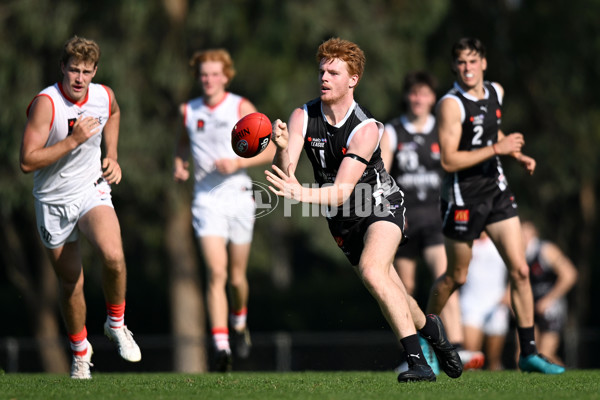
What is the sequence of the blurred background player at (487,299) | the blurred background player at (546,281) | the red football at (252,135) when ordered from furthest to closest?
the blurred background player at (546,281), the blurred background player at (487,299), the red football at (252,135)

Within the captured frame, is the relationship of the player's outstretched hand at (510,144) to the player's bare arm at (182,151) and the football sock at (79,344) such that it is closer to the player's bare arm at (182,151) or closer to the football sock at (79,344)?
the player's bare arm at (182,151)

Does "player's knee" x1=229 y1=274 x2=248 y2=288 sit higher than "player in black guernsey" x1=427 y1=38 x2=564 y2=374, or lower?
lower

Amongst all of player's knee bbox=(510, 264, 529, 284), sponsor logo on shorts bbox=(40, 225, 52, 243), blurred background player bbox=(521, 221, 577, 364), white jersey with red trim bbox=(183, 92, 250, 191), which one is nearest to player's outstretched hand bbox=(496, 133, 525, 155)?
player's knee bbox=(510, 264, 529, 284)

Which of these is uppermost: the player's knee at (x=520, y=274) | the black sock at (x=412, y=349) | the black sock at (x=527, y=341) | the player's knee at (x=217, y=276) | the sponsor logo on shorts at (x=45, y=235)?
the sponsor logo on shorts at (x=45, y=235)

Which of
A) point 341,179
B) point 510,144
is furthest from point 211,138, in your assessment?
point 341,179

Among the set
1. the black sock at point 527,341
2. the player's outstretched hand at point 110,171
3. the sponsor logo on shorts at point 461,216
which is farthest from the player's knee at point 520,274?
the player's outstretched hand at point 110,171

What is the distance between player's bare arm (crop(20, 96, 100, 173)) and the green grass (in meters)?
1.61

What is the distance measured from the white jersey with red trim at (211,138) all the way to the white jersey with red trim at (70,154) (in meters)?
1.84

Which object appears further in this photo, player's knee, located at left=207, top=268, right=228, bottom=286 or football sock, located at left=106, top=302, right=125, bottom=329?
player's knee, located at left=207, top=268, right=228, bottom=286

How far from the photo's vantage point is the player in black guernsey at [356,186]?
6.60 metres

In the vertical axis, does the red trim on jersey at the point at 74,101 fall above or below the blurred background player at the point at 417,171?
above

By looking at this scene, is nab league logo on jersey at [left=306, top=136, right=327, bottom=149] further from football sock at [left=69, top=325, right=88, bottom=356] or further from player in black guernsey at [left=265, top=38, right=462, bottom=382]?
football sock at [left=69, top=325, right=88, bottom=356]

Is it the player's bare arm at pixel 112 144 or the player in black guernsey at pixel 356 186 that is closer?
the player in black guernsey at pixel 356 186

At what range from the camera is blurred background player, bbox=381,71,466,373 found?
984cm
